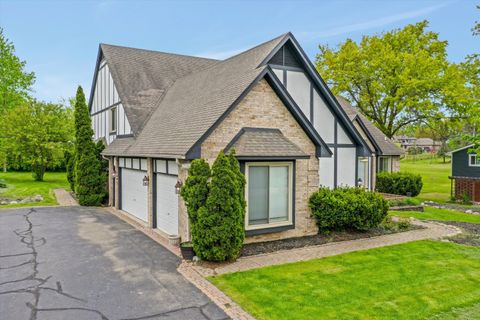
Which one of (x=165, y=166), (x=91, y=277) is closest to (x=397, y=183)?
(x=165, y=166)

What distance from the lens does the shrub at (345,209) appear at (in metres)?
12.7

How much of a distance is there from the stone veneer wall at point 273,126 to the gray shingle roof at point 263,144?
8.1 inches

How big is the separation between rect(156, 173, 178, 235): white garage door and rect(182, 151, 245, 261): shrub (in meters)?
2.48

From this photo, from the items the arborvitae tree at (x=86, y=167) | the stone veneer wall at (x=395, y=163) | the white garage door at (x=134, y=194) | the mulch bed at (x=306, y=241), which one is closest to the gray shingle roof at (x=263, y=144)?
the mulch bed at (x=306, y=241)

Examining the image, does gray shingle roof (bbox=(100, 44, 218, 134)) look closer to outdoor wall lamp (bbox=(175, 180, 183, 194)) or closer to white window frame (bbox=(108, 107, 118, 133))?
white window frame (bbox=(108, 107, 118, 133))

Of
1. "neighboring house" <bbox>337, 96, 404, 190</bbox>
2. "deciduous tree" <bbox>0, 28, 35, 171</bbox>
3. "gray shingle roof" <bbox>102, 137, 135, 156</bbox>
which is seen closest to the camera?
"gray shingle roof" <bbox>102, 137, 135, 156</bbox>

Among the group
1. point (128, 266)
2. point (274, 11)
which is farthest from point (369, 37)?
point (128, 266)

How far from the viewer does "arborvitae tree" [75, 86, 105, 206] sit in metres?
20.1

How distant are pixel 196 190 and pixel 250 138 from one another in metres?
2.76

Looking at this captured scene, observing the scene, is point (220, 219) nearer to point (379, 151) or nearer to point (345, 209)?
point (345, 209)

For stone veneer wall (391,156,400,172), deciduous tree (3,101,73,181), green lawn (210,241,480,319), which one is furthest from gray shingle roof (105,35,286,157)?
stone veneer wall (391,156,400,172)

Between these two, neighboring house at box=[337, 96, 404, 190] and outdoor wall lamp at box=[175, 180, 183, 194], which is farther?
neighboring house at box=[337, 96, 404, 190]

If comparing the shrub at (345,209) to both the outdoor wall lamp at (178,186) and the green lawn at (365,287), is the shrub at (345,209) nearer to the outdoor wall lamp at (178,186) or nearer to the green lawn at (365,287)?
the green lawn at (365,287)

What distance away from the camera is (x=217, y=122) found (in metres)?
11.0
